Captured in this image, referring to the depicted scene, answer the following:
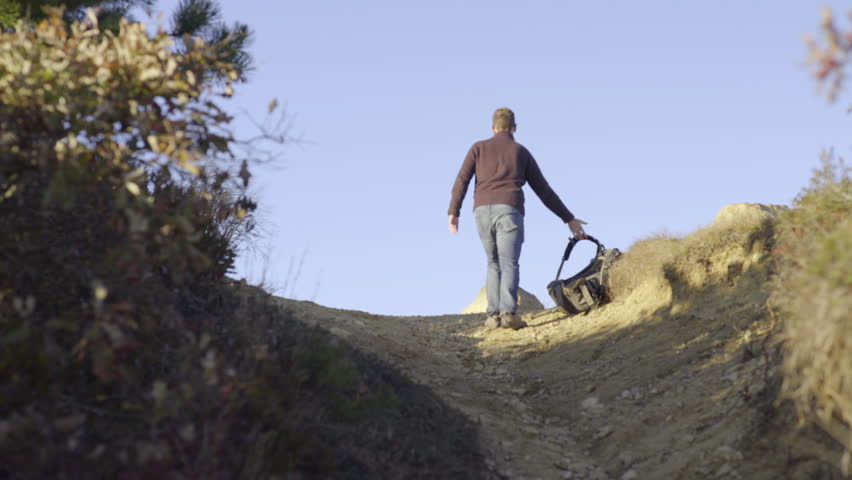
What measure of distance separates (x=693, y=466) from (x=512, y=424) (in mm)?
1907

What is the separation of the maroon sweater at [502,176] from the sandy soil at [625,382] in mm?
1689

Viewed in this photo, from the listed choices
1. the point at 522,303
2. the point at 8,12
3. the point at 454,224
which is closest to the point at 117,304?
the point at 454,224

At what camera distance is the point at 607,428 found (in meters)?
6.98

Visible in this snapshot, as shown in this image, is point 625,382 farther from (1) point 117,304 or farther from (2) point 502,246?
(1) point 117,304

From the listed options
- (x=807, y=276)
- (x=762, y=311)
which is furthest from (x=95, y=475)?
(x=762, y=311)

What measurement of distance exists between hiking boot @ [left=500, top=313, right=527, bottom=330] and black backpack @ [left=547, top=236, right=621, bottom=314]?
2.18 feet

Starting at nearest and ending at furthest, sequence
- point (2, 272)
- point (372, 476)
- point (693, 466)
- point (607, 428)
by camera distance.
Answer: point (2, 272) < point (372, 476) < point (693, 466) < point (607, 428)

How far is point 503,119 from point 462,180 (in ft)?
3.30

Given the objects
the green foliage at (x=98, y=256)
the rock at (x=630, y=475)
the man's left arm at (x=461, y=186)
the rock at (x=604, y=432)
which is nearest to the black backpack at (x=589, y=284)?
the man's left arm at (x=461, y=186)

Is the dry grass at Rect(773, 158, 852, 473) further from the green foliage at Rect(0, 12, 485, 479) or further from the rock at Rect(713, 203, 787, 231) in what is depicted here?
the rock at Rect(713, 203, 787, 231)

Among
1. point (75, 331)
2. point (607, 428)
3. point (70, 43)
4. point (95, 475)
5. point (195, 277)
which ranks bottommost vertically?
point (95, 475)

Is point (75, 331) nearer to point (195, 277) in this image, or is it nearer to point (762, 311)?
point (195, 277)

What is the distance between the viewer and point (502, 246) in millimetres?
10523

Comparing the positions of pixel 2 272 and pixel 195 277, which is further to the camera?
pixel 195 277
